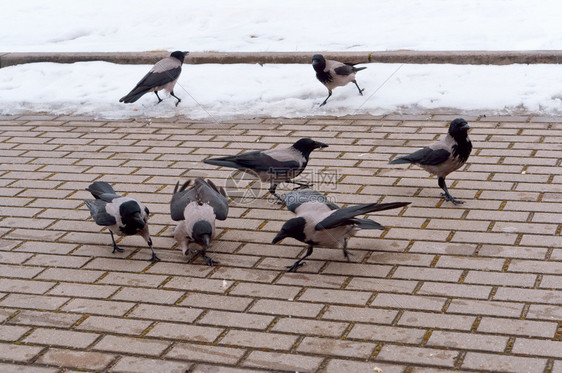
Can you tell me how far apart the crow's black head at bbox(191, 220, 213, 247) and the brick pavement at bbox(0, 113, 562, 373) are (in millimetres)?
200

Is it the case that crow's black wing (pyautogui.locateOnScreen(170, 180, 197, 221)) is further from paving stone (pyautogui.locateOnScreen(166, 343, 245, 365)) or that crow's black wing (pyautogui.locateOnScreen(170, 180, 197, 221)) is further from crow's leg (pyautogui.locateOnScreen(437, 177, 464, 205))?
crow's leg (pyautogui.locateOnScreen(437, 177, 464, 205))

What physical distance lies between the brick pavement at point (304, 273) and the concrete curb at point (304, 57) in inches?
62.7

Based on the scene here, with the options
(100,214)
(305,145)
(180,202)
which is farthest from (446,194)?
(100,214)

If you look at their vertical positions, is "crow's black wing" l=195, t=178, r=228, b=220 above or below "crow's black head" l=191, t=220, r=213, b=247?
above

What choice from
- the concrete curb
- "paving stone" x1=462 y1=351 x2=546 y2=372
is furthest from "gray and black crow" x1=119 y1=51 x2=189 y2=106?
"paving stone" x1=462 y1=351 x2=546 y2=372

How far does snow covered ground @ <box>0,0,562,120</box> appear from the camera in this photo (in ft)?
27.9

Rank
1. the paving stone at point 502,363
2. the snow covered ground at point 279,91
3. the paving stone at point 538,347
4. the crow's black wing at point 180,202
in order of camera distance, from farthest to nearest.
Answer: the snow covered ground at point 279,91, the crow's black wing at point 180,202, the paving stone at point 538,347, the paving stone at point 502,363

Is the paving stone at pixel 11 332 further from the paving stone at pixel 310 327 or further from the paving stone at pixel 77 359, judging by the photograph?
the paving stone at pixel 310 327

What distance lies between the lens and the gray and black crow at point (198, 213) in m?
5.11

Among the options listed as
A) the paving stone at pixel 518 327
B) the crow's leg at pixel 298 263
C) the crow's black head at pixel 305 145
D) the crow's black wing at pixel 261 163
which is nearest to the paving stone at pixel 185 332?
the crow's leg at pixel 298 263

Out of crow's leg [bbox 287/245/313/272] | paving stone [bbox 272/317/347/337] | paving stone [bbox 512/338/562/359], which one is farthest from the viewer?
crow's leg [bbox 287/245/313/272]
